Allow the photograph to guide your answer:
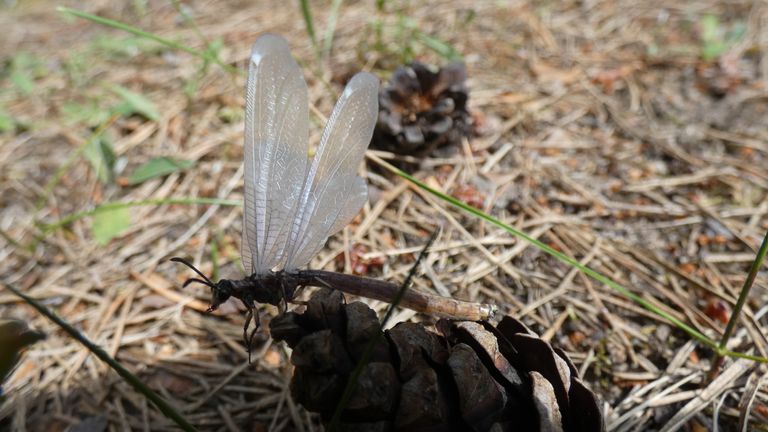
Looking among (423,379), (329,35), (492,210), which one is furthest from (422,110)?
(423,379)

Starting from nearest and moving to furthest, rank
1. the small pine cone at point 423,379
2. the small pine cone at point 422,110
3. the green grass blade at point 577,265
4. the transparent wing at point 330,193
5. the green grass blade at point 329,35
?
the small pine cone at point 423,379
the green grass blade at point 577,265
the transparent wing at point 330,193
the small pine cone at point 422,110
the green grass blade at point 329,35

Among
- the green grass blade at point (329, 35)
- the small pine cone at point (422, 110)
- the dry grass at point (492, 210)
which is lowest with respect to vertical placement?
the dry grass at point (492, 210)

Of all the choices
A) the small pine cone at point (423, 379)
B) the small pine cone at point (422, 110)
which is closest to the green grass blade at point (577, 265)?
the small pine cone at point (423, 379)

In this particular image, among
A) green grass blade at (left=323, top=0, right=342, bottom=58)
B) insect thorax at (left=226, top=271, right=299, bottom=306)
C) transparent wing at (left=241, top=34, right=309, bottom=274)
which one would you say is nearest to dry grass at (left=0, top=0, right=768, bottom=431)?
green grass blade at (left=323, top=0, right=342, bottom=58)

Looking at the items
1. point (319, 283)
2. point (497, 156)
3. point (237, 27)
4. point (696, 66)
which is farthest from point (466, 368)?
point (237, 27)

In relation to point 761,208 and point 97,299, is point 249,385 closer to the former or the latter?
point 97,299

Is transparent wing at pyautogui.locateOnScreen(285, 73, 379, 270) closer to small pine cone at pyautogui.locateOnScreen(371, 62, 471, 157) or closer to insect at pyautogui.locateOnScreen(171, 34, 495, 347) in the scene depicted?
insect at pyautogui.locateOnScreen(171, 34, 495, 347)

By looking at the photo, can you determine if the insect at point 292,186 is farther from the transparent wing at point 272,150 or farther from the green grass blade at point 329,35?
the green grass blade at point 329,35
